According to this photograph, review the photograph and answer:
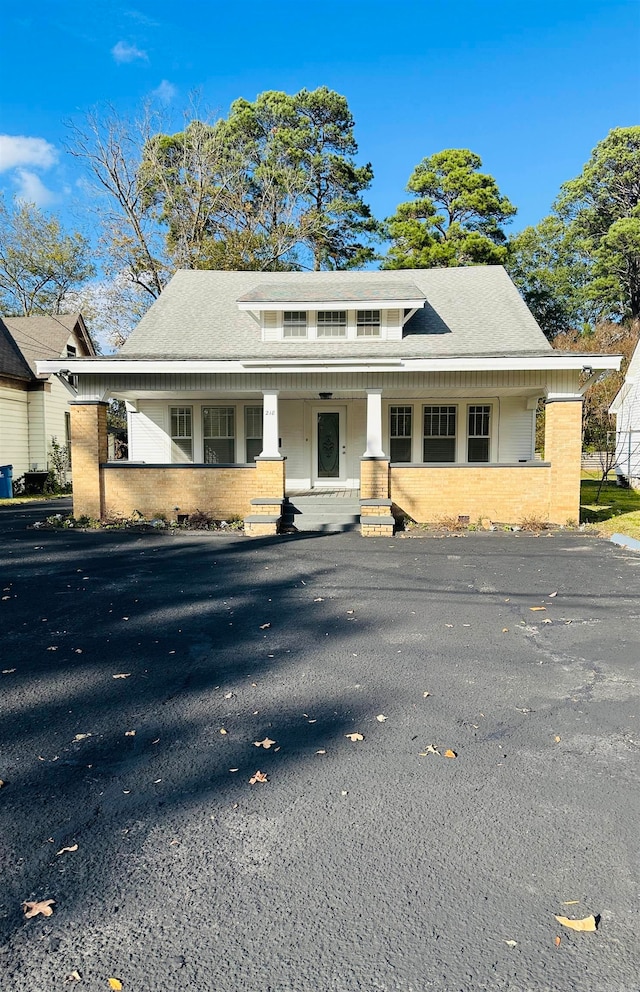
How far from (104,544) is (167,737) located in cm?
780

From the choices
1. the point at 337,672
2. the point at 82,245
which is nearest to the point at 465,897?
the point at 337,672

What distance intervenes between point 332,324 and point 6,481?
1189 centimetres

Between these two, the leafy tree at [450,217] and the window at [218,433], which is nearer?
the window at [218,433]

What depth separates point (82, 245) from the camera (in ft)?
113

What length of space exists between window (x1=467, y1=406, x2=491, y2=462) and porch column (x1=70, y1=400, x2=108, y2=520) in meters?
8.83

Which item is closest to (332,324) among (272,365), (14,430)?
(272,365)

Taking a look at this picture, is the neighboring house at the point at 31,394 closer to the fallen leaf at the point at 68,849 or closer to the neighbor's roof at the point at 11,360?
the neighbor's roof at the point at 11,360

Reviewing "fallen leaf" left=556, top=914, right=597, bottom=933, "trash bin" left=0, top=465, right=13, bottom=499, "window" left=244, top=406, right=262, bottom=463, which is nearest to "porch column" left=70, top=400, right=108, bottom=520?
"window" left=244, top=406, right=262, bottom=463

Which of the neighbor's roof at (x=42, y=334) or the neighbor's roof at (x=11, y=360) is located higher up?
the neighbor's roof at (x=42, y=334)

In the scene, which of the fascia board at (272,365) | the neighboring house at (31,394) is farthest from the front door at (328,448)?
the neighboring house at (31,394)

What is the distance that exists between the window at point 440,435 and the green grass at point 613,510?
3.49 metres

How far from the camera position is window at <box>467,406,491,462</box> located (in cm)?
1500

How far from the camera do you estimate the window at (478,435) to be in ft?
49.2

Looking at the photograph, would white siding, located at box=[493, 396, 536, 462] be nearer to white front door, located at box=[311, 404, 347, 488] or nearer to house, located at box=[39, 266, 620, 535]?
house, located at box=[39, 266, 620, 535]
